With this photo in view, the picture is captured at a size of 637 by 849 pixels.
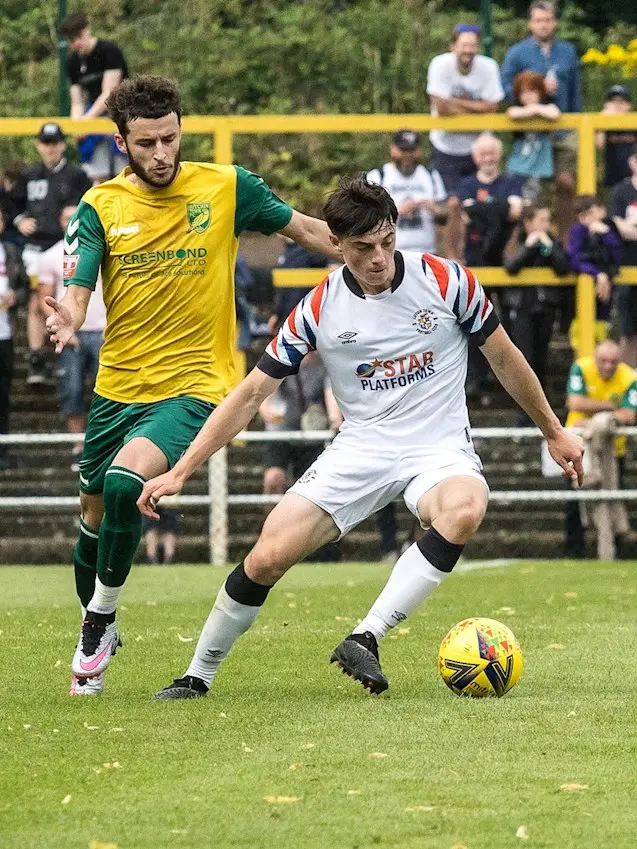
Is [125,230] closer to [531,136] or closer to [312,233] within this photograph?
[312,233]

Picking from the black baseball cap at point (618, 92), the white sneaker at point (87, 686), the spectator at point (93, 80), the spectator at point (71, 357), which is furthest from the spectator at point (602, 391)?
the white sneaker at point (87, 686)

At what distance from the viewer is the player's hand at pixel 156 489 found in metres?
6.45

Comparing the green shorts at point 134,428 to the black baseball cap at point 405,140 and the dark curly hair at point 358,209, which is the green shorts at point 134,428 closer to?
the dark curly hair at point 358,209

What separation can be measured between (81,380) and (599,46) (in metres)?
10.0

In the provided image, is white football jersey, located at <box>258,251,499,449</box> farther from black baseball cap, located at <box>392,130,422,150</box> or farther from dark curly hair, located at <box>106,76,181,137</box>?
black baseball cap, located at <box>392,130,422,150</box>

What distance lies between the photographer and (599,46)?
2284 centimetres

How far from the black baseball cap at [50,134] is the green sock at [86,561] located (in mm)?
8911

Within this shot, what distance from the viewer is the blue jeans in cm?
1595

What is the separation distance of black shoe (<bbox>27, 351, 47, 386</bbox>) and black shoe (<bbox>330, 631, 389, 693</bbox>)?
11156 millimetres

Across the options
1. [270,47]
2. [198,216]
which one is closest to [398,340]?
[198,216]

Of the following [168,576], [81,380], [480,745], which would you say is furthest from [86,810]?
[81,380]

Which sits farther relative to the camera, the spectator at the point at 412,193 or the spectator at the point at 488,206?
the spectator at the point at 488,206

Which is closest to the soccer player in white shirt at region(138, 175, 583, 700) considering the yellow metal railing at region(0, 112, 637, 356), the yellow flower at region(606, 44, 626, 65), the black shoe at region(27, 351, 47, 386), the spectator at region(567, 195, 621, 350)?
the spectator at region(567, 195, 621, 350)

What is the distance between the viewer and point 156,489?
6.45 meters
